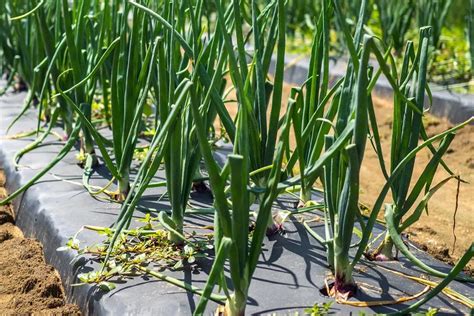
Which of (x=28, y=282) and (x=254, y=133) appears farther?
(x=28, y=282)

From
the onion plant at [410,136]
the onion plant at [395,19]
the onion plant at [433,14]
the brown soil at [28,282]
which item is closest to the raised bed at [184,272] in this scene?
the brown soil at [28,282]

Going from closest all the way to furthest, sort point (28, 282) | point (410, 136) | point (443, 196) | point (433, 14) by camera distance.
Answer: point (410, 136) → point (28, 282) → point (443, 196) → point (433, 14)

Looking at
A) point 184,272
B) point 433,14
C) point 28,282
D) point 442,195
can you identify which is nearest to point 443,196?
point 442,195

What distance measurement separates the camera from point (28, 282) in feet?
6.07

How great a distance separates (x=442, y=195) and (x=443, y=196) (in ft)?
0.03

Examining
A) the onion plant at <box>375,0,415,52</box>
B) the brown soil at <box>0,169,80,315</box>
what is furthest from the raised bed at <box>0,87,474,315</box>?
the onion plant at <box>375,0,415,52</box>

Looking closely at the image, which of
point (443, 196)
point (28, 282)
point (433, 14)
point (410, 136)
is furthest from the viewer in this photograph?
Answer: point (433, 14)

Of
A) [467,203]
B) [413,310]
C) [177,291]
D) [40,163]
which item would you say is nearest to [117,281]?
[177,291]

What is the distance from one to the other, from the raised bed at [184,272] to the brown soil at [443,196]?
1.26ft

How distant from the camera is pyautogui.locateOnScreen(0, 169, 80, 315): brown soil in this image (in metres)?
1.74

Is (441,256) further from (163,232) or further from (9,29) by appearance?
(9,29)

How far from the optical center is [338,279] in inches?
62.2

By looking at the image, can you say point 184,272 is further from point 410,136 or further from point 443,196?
point 443,196

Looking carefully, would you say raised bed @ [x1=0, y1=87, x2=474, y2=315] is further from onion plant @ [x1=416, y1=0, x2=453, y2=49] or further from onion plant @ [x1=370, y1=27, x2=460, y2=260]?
onion plant @ [x1=416, y1=0, x2=453, y2=49]
